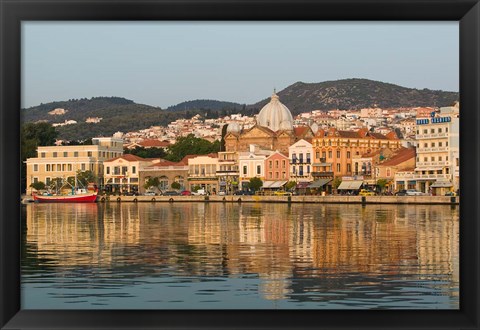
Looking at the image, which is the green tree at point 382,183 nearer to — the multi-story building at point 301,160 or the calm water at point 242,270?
the multi-story building at point 301,160

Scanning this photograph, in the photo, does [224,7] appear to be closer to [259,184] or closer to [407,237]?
[407,237]

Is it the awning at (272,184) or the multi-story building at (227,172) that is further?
the multi-story building at (227,172)

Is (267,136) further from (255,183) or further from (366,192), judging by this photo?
(366,192)

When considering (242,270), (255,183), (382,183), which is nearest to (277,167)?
(255,183)

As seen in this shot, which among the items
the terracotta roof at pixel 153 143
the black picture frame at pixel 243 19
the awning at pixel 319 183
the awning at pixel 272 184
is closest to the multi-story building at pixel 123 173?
the awning at pixel 272 184

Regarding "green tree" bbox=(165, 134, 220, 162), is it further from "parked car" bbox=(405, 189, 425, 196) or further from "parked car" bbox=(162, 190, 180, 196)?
"parked car" bbox=(405, 189, 425, 196)

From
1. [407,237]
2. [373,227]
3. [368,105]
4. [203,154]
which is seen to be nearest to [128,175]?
[203,154]

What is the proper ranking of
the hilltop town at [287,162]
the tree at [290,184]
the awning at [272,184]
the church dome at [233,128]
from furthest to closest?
the church dome at [233,128] < the awning at [272,184] < the tree at [290,184] < the hilltop town at [287,162]
